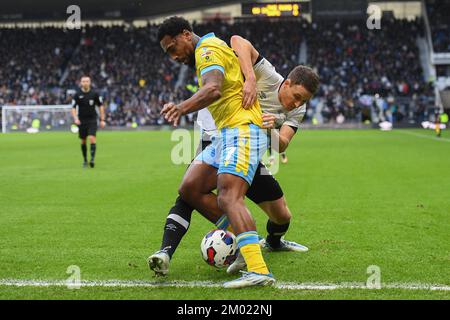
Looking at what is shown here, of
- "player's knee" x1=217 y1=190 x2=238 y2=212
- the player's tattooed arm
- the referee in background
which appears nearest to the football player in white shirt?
the player's tattooed arm

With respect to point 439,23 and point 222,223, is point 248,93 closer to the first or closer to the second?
point 222,223

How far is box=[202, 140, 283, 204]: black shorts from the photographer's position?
5.99 metres

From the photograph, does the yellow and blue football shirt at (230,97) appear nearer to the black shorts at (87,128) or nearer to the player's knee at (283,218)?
the player's knee at (283,218)

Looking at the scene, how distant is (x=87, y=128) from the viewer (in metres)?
17.3

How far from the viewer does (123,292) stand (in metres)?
4.80

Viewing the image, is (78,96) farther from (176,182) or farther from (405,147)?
(405,147)

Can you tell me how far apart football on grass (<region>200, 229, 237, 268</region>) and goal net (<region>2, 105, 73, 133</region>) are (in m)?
37.7

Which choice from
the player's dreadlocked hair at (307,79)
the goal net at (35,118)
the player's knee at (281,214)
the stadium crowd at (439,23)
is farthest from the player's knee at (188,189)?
the stadium crowd at (439,23)

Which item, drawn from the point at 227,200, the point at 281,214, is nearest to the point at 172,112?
the point at 227,200

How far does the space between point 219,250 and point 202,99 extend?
1.44 metres

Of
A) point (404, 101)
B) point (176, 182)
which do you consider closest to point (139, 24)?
point (404, 101)

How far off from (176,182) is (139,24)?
45195 mm

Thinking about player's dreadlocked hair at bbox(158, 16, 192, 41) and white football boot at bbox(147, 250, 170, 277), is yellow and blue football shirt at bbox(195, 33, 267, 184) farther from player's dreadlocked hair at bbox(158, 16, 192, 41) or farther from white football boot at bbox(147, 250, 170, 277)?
white football boot at bbox(147, 250, 170, 277)

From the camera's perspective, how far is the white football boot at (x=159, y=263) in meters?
5.17
